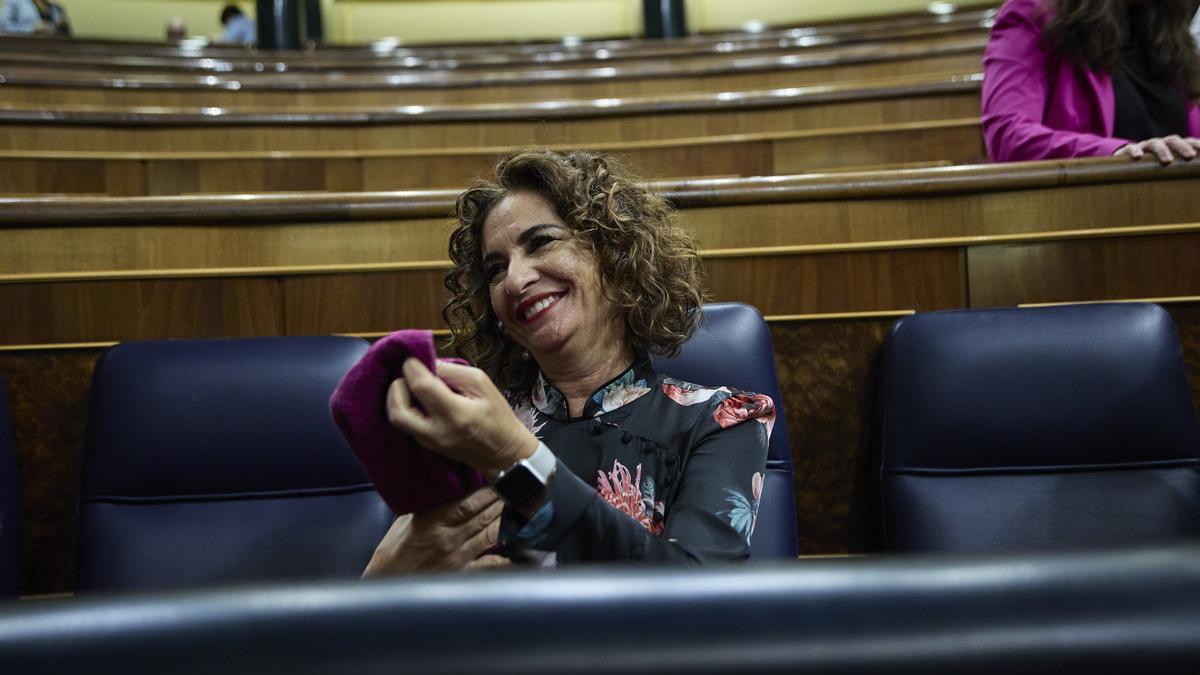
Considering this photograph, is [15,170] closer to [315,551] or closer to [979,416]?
[315,551]

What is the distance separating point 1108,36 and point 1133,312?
28 centimetres

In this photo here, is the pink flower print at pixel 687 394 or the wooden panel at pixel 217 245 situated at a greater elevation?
the wooden panel at pixel 217 245

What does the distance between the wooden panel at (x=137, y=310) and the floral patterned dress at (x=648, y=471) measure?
0.27 meters

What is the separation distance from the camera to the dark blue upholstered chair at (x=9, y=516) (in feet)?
1.77

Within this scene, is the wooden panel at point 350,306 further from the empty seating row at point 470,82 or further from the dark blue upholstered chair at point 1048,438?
the empty seating row at point 470,82

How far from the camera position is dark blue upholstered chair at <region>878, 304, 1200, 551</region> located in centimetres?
54

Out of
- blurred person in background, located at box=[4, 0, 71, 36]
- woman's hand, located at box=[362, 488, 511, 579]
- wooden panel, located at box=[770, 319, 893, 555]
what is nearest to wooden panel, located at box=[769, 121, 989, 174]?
wooden panel, located at box=[770, 319, 893, 555]

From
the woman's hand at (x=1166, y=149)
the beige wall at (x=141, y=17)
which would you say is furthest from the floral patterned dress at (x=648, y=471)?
the beige wall at (x=141, y=17)

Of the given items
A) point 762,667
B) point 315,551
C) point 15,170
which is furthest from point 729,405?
point 15,170

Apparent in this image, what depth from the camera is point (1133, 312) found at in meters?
0.56

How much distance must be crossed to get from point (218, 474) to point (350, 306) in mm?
175

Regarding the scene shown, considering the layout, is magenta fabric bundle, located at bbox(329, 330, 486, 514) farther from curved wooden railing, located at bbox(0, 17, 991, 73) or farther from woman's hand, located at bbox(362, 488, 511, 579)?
curved wooden railing, located at bbox(0, 17, 991, 73)

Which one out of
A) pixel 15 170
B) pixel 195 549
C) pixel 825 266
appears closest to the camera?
pixel 195 549

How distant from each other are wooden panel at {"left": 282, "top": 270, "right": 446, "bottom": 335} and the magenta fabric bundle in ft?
1.05
